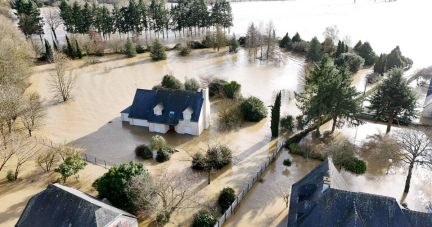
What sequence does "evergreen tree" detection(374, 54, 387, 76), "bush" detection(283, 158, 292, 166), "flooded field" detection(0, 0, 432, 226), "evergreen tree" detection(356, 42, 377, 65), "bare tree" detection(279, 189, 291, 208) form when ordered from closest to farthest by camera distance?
"bare tree" detection(279, 189, 291, 208)
"flooded field" detection(0, 0, 432, 226)
"bush" detection(283, 158, 292, 166)
"evergreen tree" detection(374, 54, 387, 76)
"evergreen tree" detection(356, 42, 377, 65)

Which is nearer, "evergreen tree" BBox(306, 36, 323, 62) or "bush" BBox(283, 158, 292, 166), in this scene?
"bush" BBox(283, 158, 292, 166)

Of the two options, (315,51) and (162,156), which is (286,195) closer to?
(162,156)

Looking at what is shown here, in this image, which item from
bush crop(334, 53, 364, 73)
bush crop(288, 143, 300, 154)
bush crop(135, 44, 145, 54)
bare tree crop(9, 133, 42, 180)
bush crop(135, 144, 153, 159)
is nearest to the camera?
bare tree crop(9, 133, 42, 180)

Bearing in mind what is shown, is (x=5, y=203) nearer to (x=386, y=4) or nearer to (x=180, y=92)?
(x=180, y=92)

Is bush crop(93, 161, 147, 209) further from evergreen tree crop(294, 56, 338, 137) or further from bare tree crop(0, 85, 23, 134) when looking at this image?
evergreen tree crop(294, 56, 338, 137)

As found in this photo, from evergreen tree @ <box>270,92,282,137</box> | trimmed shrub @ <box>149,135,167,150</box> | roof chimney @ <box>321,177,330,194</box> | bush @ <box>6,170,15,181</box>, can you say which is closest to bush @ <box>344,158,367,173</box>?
evergreen tree @ <box>270,92,282,137</box>

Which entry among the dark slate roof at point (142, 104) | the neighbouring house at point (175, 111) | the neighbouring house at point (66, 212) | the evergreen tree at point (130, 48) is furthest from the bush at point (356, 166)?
the evergreen tree at point (130, 48)

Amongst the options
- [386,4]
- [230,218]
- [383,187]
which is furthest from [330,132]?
[386,4]

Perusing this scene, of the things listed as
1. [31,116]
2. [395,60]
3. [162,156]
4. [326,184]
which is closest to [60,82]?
[31,116]
